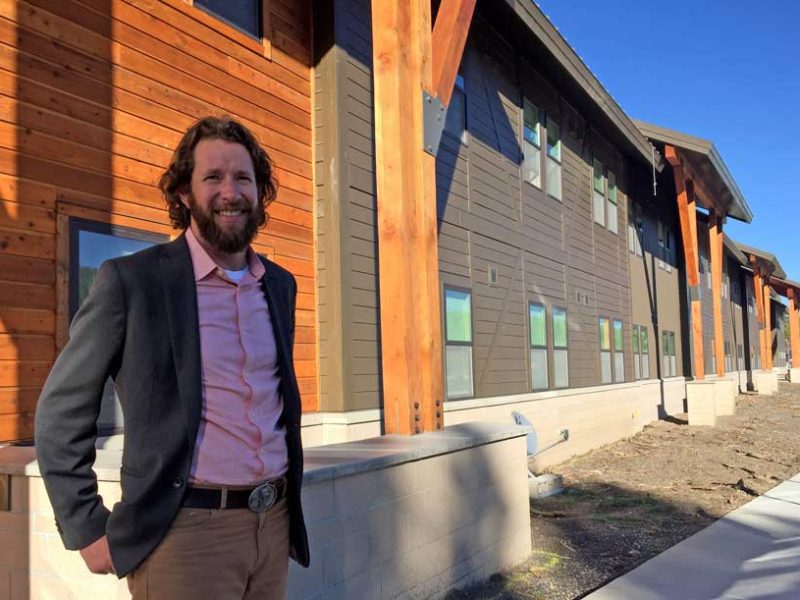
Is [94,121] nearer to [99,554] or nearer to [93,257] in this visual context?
[93,257]

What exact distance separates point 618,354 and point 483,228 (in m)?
7.42

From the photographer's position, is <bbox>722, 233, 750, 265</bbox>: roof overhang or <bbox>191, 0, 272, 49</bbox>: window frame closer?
<bbox>191, 0, 272, 49</bbox>: window frame

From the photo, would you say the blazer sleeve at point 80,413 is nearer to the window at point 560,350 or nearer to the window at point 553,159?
the window at point 560,350

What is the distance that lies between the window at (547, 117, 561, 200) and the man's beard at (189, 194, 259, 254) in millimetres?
10801

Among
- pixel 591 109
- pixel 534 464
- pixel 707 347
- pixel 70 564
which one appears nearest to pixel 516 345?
pixel 534 464

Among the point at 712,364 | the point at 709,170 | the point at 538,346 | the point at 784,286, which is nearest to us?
the point at 538,346

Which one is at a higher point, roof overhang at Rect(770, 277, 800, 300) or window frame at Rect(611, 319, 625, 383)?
roof overhang at Rect(770, 277, 800, 300)

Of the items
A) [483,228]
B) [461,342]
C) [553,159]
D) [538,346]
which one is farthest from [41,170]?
[553,159]

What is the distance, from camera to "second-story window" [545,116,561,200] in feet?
41.0

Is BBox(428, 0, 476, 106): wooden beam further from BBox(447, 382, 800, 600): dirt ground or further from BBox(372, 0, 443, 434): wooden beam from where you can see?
BBox(447, 382, 800, 600): dirt ground

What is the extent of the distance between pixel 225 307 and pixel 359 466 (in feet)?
6.81

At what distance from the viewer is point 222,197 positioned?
2025mm

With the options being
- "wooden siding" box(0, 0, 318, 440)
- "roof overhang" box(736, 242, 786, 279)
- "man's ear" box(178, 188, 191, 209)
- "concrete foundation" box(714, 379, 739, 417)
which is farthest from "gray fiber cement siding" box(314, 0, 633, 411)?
"roof overhang" box(736, 242, 786, 279)

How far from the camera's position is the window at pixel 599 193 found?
14797 millimetres
